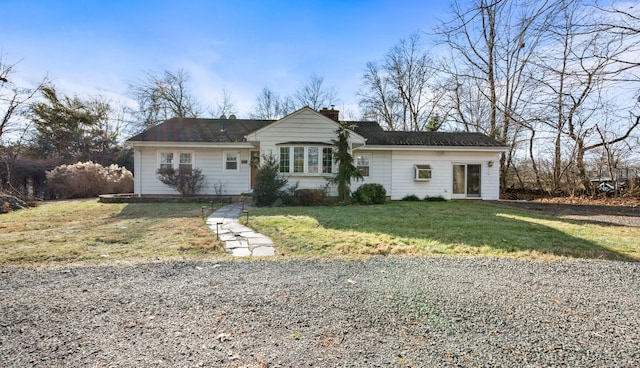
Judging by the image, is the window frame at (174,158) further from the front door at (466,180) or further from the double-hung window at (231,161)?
the front door at (466,180)

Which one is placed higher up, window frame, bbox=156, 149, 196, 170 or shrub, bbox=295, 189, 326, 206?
window frame, bbox=156, 149, 196, 170

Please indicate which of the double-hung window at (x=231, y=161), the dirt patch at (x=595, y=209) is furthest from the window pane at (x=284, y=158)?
the dirt patch at (x=595, y=209)

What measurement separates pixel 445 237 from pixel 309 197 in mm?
6536

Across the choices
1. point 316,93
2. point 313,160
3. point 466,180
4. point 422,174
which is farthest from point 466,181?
point 316,93

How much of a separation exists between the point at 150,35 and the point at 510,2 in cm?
1366

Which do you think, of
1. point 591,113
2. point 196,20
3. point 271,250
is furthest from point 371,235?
point 591,113

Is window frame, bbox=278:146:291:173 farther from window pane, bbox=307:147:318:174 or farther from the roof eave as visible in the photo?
the roof eave

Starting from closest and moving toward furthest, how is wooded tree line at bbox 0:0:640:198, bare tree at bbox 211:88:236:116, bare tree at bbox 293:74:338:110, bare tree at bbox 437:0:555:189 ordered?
wooded tree line at bbox 0:0:640:198 < bare tree at bbox 437:0:555:189 < bare tree at bbox 211:88:236:116 < bare tree at bbox 293:74:338:110

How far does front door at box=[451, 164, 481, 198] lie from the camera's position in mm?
15164

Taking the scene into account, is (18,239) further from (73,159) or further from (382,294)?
(73,159)

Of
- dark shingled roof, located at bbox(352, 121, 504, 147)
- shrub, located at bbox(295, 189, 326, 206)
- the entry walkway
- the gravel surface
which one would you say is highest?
dark shingled roof, located at bbox(352, 121, 504, 147)

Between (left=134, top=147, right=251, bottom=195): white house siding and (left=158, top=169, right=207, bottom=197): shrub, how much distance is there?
56cm

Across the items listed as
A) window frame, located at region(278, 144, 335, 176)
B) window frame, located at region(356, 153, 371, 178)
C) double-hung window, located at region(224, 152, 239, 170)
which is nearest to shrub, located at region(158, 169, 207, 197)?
double-hung window, located at region(224, 152, 239, 170)

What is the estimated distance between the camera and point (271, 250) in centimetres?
504
